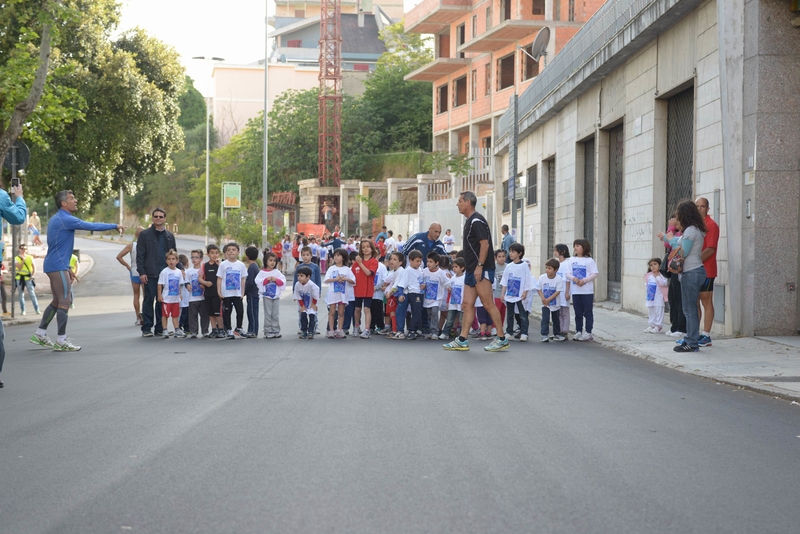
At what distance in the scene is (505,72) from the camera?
178 ft

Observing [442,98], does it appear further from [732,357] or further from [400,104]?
[732,357]

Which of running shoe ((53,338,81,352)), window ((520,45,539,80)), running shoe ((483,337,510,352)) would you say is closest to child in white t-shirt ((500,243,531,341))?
running shoe ((483,337,510,352))

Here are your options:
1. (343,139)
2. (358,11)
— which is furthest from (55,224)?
(358,11)

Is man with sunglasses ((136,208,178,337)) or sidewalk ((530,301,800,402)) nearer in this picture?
sidewalk ((530,301,800,402))

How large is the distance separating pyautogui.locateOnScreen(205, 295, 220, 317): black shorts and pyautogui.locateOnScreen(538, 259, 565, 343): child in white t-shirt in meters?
4.81

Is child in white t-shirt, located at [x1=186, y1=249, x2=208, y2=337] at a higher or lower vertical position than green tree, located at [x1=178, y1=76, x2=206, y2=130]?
lower

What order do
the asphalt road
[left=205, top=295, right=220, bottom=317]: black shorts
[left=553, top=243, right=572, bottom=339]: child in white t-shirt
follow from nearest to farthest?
the asphalt road < [left=553, top=243, right=572, bottom=339]: child in white t-shirt < [left=205, top=295, right=220, bottom=317]: black shorts

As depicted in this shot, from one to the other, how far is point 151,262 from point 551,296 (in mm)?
6036

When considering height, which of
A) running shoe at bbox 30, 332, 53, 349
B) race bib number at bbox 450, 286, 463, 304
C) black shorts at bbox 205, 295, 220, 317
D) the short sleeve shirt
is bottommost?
running shoe at bbox 30, 332, 53, 349

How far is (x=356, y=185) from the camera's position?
66.2 meters

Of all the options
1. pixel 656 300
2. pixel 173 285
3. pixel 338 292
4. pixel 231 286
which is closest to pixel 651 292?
pixel 656 300

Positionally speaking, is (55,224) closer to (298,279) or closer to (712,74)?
(298,279)

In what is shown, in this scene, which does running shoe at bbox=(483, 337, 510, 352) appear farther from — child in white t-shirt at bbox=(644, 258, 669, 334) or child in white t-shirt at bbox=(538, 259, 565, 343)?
child in white t-shirt at bbox=(644, 258, 669, 334)

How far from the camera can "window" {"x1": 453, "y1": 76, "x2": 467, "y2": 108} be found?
2376 inches
